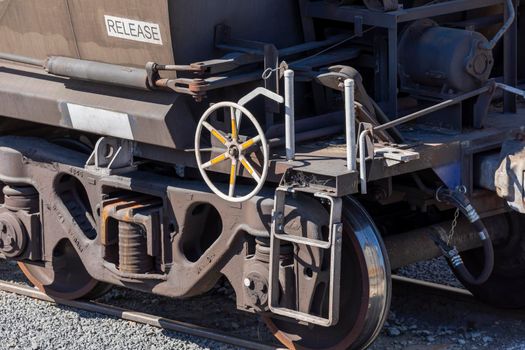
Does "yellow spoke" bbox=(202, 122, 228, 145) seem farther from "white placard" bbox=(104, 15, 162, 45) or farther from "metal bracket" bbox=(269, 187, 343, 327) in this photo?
"white placard" bbox=(104, 15, 162, 45)

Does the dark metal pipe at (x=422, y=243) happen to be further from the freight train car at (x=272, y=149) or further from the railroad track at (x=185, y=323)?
the railroad track at (x=185, y=323)

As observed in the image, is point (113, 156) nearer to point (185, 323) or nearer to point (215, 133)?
point (215, 133)

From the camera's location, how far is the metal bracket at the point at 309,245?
661 cm

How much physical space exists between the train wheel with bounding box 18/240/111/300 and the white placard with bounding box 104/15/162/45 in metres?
1.71

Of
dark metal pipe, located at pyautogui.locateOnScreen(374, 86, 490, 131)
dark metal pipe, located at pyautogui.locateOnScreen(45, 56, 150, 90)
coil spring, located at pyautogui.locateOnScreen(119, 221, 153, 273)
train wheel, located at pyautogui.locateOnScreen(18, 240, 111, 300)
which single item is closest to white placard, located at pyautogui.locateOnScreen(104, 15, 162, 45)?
dark metal pipe, located at pyautogui.locateOnScreen(45, 56, 150, 90)

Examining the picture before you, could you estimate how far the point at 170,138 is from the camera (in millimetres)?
7234

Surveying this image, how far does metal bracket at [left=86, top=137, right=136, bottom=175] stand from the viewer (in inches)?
303

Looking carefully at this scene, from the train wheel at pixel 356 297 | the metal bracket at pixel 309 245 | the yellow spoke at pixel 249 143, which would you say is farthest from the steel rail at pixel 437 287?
the yellow spoke at pixel 249 143

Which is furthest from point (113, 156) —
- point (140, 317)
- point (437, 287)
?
point (437, 287)

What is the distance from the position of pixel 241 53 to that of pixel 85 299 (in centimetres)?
243

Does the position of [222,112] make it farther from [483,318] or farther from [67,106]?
[483,318]

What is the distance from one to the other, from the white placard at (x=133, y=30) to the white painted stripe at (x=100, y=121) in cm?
48

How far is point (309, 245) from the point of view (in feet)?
22.1

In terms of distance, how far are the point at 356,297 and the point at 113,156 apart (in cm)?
181
